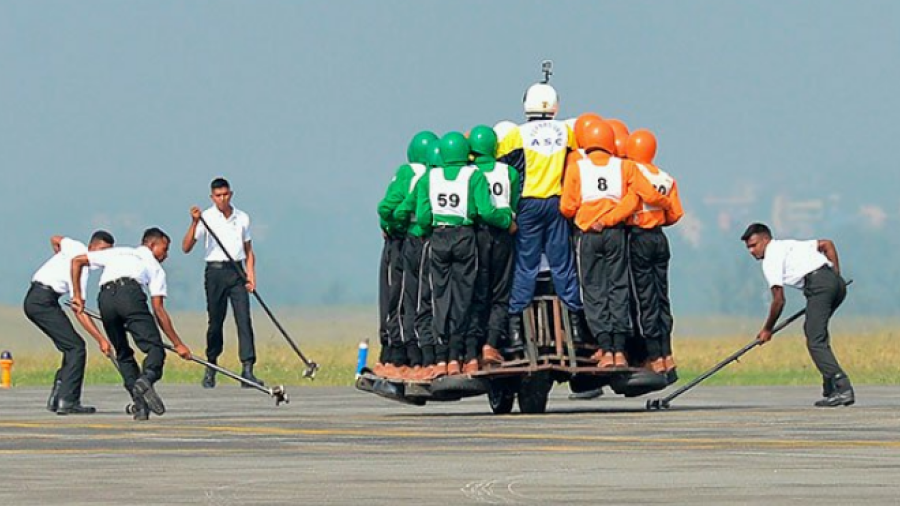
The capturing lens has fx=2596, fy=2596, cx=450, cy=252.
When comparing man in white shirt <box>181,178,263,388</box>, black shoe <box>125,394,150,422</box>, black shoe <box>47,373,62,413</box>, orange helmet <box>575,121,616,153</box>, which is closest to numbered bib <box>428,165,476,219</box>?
orange helmet <box>575,121,616,153</box>

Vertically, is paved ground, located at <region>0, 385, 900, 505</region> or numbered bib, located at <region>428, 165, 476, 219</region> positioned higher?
numbered bib, located at <region>428, 165, 476, 219</region>

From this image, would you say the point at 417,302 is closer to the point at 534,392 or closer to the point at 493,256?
the point at 493,256

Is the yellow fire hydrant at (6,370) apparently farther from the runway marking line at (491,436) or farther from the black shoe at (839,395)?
the black shoe at (839,395)

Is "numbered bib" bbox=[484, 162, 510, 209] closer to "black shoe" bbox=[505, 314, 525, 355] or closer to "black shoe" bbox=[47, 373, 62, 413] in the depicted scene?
"black shoe" bbox=[505, 314, 525, 355]

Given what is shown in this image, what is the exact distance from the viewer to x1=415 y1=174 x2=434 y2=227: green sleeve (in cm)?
2300

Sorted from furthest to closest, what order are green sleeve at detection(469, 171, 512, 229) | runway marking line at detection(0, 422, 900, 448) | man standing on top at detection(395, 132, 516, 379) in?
man standing on top at detection(395, 132, 516, 379) → green sleeve at detection(469, 171, 512, 229) → runway marking line at detection(0, 422, 900, 448)

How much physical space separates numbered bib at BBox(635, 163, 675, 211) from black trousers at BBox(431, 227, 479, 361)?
1.65 meters

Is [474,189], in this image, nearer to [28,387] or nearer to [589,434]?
[589,434]

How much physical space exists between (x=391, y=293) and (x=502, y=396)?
140 centimetres

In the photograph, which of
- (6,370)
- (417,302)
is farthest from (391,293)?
(6,370)

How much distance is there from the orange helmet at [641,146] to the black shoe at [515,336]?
5.92 ft

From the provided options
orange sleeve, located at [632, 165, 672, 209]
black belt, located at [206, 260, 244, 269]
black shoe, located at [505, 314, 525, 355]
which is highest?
orange sleeve, located at [632, 165, 672, 209]

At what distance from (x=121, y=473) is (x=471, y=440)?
403 cm

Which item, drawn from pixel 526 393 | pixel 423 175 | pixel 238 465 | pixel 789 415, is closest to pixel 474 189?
pixel 423 175
